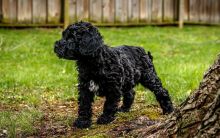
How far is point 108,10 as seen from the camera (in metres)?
16.7

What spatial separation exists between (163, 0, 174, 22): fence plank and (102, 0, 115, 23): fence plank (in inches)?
72.1

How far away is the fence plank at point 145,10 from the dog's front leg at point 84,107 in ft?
38.2

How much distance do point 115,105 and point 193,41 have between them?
30.8 feet

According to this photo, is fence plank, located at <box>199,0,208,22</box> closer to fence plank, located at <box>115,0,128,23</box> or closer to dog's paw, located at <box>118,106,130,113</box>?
fence plank, located at <box>115,0,128,23</box>

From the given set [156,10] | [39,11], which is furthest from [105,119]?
[156,10]

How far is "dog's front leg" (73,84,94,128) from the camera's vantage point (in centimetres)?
567

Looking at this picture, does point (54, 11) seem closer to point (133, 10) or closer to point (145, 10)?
point (133, 10)

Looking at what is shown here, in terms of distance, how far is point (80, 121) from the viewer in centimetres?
567

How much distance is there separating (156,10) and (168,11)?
45 centimetres

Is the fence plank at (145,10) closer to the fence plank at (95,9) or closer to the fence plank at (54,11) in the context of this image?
the fence plank at (95,9)

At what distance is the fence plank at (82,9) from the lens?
641 inches

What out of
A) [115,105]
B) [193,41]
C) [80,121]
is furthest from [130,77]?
[193,41]

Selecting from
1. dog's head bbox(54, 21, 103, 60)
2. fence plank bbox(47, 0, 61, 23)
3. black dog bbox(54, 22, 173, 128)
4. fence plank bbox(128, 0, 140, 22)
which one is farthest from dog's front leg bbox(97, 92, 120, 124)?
fence plank bbox(128, 0, 140, 22)

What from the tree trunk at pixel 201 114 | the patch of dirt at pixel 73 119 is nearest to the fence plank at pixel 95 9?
the patch of dirt at pixel 73 119
